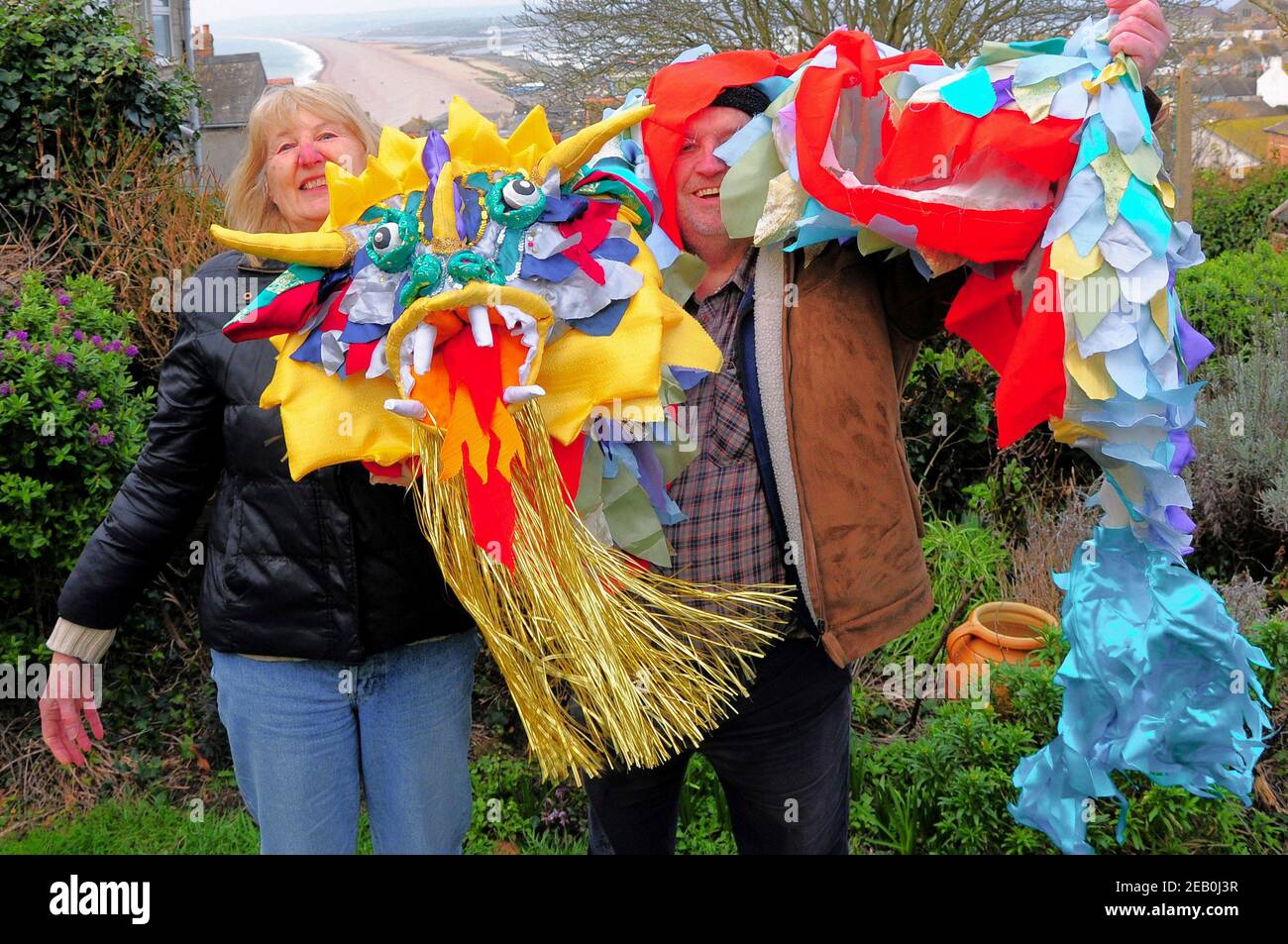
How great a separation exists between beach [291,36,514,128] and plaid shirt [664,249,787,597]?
330 inches

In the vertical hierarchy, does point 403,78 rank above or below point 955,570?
above

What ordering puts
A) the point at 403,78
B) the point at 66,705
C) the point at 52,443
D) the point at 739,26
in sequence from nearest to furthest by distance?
the point at 66,705 → the point at 52,443 → the point at 739,26 → the point at 403,78

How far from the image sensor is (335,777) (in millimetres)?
1973

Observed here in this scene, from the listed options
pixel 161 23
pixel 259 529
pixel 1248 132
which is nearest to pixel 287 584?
pixel 259 529

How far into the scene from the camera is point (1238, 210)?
11.2 metres

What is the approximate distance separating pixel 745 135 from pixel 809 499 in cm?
65

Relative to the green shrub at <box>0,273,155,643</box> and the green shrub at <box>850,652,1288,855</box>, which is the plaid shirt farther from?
the green shrub at <box>0,273,155,643</box>

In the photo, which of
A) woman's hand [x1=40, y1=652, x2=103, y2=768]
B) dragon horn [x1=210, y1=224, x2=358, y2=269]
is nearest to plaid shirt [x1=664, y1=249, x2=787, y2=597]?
dragon horn [x1=210, y1=224, x2=358, y2=269]

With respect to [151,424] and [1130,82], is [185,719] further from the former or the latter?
[1130,82]

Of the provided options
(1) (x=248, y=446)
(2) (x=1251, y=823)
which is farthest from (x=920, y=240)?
(2) (x=1251, y=823)

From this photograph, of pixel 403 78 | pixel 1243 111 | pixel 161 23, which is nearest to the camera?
pixel 161 23

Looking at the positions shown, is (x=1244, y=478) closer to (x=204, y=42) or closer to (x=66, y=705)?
(x=66, y=705)

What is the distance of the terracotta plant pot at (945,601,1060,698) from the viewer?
10.7 ft

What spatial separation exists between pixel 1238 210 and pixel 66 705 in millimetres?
12070
